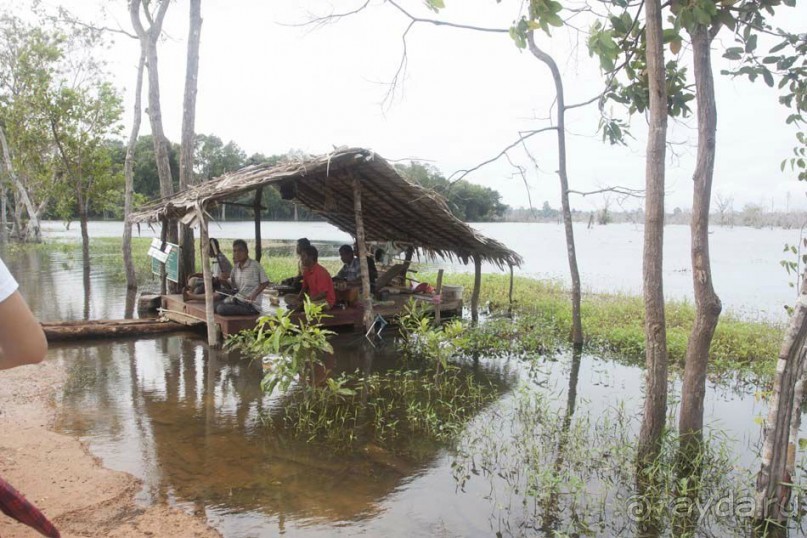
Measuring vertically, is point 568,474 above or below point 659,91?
below

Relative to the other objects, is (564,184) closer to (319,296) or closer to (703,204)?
(319,296)

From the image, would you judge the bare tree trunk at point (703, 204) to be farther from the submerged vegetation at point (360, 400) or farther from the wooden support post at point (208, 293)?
the wooden support post at point (208, 293)

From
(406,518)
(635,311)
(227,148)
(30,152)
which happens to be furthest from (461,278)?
(227,148)

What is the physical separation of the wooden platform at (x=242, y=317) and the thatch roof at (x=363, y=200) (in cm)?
152

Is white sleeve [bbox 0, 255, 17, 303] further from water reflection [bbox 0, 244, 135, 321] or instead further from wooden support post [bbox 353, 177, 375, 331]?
water reflection [bbox 0, 244, 135, 321]

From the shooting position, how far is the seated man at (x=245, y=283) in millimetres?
9141

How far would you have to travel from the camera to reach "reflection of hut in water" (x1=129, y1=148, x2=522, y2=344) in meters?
8.56

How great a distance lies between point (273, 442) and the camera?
528 cm

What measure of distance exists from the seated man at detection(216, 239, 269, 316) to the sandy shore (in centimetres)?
363

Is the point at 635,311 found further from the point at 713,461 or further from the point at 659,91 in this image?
the point at 659,91

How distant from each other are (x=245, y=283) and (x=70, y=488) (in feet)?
17.7

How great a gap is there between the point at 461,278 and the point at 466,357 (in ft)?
29.9

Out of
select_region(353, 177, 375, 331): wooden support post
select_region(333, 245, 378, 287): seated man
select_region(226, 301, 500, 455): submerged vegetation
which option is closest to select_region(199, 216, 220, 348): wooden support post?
select_region(226, 301, 500, 455): submerged vegetation

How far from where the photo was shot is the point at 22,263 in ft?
63.5
